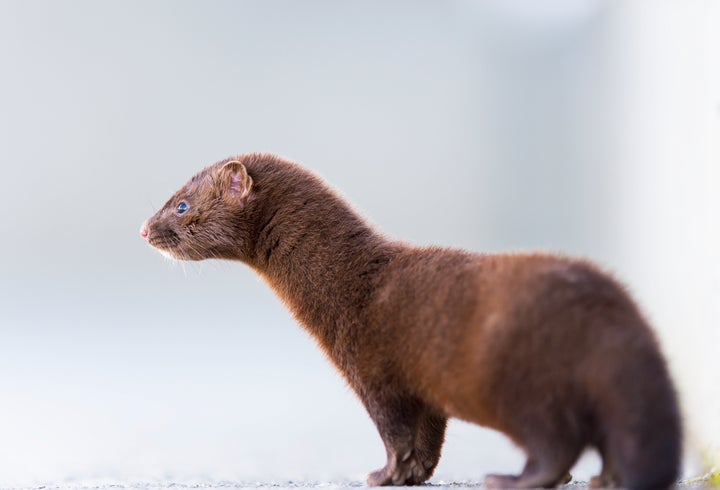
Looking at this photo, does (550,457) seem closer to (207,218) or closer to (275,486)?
(275,486)

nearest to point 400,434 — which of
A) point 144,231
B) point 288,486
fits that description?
point 288,486

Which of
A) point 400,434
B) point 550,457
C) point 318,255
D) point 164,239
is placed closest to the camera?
point 550,457

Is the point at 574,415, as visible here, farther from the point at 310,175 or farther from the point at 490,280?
the point at 310,175

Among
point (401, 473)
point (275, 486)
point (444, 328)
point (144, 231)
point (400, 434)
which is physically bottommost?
point (275, 486)

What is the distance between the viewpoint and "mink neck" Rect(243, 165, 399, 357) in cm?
466

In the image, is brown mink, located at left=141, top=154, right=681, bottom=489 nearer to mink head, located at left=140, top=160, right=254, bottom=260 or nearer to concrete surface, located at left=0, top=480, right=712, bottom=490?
mink head, located at left=140, top=160, right=254, bottom=260

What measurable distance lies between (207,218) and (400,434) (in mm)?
1523

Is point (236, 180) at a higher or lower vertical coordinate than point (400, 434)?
higher

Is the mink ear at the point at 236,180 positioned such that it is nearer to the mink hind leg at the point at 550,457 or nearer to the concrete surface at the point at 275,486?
the concrete surface at the point at 275,486

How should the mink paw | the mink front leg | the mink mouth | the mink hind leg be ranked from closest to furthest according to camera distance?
the mink hind leg < the mink front leg < the mink paw < the mink mouth

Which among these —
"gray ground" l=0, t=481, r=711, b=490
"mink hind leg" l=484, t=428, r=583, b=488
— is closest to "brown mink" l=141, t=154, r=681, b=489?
"mink hind leg" l=484, t=428, r=583, b=488

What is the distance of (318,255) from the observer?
15.8ft

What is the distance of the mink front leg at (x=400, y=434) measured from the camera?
14.7 ft

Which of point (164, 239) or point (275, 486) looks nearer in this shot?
point (275, 486)
